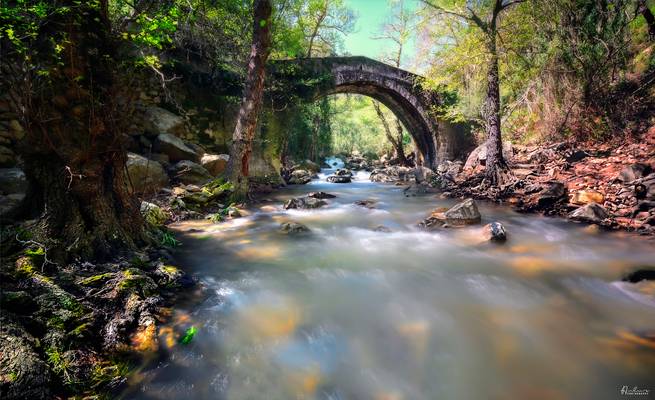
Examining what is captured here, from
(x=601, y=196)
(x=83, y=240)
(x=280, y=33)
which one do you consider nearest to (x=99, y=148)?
(x=83, y=240)

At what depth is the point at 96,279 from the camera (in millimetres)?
2359

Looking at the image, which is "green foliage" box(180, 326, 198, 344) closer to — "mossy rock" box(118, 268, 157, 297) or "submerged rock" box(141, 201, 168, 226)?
"mossy rock" box(118, 268, 157, 297)

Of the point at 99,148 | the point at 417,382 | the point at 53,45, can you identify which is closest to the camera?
the point at 417,382

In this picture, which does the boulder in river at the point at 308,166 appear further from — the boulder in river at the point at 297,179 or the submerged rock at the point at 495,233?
the submerged rock at the point at 495,233

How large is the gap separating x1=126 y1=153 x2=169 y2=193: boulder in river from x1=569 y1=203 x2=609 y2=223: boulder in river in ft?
25.5

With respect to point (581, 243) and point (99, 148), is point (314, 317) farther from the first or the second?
point (581, 243)

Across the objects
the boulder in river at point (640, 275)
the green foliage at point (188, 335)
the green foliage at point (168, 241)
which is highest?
the green foliage at point (168, 241)

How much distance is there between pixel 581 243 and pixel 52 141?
635 centimetres

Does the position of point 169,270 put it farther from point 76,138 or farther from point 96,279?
point 76,138

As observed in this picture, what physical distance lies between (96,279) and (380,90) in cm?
1468

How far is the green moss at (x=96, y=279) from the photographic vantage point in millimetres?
2299

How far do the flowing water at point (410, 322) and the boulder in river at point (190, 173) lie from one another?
11.3ft

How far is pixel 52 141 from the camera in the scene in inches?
101

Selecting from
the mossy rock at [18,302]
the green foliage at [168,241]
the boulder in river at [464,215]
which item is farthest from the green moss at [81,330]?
the boulder in river at [464,215]
